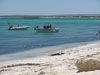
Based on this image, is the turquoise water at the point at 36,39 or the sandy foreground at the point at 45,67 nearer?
the sandy foreground at the point at 45,67

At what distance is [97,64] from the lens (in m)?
8.36

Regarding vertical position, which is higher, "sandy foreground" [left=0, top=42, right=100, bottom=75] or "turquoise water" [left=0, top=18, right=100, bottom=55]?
"sandy foreground" [left=0, top=42, right=100, bottom=75]

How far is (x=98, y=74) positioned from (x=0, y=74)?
12.3 feet

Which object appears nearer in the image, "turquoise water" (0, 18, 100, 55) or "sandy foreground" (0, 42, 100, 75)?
"sandy foreground" (0, 42, 100, 75)

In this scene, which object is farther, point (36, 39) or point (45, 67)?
point (36, 39)

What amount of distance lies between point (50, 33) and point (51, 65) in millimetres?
30992

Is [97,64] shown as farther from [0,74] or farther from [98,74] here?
[0,74]

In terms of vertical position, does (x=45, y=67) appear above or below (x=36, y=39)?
above

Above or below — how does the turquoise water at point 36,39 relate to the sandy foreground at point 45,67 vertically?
below

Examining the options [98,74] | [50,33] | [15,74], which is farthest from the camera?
[50,33]

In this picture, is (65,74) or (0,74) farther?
(0,74)

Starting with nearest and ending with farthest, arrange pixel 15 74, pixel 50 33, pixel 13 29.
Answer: pixel 15 74 < pixel 50 33 < pixel 13 29

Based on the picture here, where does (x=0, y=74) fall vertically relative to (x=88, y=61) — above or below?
below

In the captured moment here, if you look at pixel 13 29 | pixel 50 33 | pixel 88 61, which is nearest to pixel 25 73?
pixel 88 61
